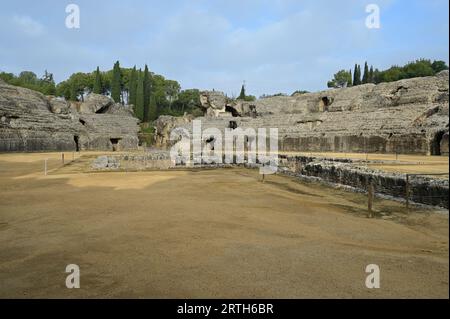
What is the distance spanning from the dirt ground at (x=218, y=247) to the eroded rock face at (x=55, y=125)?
2363 centimetres

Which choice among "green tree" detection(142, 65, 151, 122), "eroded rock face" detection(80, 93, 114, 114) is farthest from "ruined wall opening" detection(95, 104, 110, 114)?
"green tree" detection(142, 65, 151, 122)

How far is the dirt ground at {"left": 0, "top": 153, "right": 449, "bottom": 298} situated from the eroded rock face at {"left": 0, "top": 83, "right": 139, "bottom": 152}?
77.5ft

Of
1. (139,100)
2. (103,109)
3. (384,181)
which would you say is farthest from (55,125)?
(384,181)

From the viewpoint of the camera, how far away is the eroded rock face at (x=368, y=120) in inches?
928

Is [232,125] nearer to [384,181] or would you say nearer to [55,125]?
[55,125]

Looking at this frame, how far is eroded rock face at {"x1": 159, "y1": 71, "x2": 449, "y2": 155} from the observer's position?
77.3 feet

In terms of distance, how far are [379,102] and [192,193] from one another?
29313mm

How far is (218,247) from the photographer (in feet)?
16.0

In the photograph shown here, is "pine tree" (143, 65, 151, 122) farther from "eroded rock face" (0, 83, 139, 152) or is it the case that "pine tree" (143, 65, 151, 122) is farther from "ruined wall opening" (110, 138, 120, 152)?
"ruined wall opening" (110, 138, 120, 152)

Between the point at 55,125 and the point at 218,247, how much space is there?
110ft

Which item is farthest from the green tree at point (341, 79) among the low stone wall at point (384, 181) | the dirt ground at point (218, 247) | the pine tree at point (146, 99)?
the dirt ground at point (218, 247)

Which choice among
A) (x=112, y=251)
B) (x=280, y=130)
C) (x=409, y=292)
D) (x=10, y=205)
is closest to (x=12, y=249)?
(x=112, y=251)
